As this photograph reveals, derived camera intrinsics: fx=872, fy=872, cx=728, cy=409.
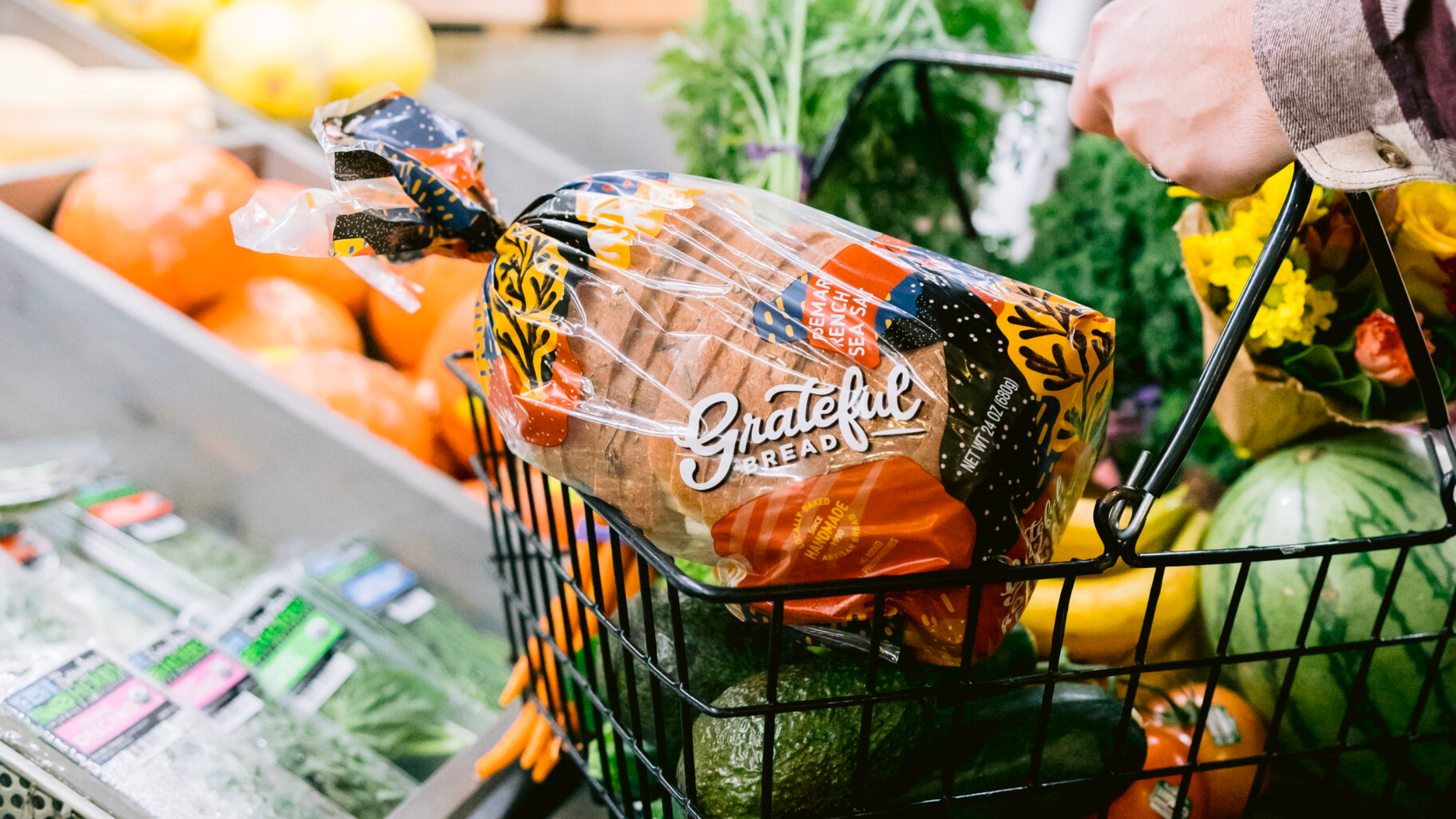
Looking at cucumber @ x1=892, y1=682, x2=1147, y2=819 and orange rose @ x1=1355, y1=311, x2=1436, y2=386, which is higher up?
orange rose @ x1=1355, y1=311, x2=1436, y2=386

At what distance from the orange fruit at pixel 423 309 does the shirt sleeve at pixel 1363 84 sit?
3.52ft

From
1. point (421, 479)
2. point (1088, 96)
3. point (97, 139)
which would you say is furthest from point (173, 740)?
point (97, 139)

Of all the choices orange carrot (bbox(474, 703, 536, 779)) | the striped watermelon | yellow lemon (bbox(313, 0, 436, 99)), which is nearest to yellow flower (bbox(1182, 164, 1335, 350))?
the striped watermelon

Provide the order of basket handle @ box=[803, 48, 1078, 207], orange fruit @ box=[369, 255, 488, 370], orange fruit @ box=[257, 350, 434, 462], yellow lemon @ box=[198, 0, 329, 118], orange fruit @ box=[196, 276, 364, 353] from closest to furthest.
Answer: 1. basket handle @ box=[803, 48, 1078, 207]
2. orange fruit @ box=[257, 350, 434, 462]
3. orange fruit @ box=[196, 276, 364, 353]
4. orange fruit @ box=[369, 255, 488, 370]
5. yellow lemon @ box=[198, 0, 329, 118]

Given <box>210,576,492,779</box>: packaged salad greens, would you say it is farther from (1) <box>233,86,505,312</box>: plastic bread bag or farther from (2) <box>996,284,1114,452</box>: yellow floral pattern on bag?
(2) <box>996,284,1114,452</box>: yellow floral pattern on bag

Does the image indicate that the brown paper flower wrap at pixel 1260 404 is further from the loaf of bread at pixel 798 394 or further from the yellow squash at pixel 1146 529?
the loaf of bread at pixel 798 394

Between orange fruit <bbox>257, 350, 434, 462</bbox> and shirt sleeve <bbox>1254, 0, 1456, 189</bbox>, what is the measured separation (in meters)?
0.93

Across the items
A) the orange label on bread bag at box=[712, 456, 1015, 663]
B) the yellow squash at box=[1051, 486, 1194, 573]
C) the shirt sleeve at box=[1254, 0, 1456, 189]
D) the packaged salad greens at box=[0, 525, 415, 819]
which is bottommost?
the packaged salad greens at box=[0, 525, 415, 819]

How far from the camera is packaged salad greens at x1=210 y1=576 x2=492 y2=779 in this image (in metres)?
0.74

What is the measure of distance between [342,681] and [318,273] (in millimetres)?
711

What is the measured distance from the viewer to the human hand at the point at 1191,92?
1.31 ft

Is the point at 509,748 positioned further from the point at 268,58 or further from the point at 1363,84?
the point at 268,58

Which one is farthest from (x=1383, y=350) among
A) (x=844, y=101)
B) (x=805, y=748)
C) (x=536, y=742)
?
(x=844, y=101)

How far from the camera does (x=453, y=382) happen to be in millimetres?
1085
